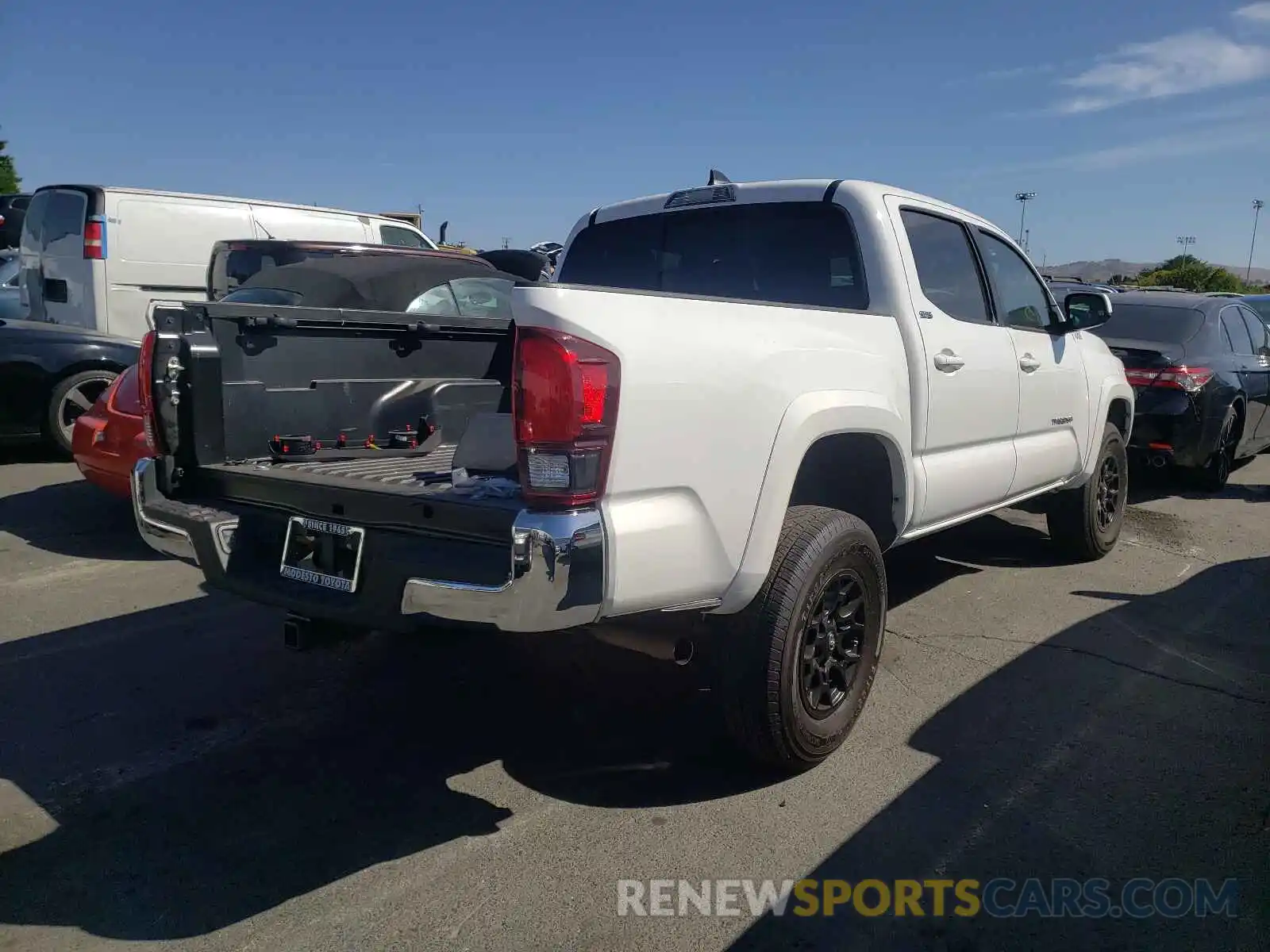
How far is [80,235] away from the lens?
10773 mm

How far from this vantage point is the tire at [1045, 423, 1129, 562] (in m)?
6.04

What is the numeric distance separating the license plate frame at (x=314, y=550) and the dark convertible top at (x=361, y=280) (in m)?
2.88

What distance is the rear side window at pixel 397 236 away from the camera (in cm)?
1306

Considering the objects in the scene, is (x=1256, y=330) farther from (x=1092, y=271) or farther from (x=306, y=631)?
(x=1092, y=271)

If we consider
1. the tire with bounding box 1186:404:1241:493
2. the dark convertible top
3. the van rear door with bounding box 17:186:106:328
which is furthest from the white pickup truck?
the van rear door with bounding box 17:186:106:328

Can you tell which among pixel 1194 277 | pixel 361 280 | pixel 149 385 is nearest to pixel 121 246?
pixel 361 280

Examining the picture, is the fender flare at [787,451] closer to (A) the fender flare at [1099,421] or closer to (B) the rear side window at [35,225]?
(A) the fender flare at [1099,421]

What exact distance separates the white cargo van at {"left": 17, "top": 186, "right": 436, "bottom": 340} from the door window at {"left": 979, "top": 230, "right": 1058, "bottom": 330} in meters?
8.15

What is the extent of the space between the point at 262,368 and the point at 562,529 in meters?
1.83

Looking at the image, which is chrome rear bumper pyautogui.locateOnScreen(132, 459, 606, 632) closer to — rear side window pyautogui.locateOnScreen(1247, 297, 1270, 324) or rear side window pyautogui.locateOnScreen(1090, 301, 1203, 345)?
rear side window pyautogui.locateOnScreen(1090, 301, 1203, 345)

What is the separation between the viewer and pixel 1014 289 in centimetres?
517

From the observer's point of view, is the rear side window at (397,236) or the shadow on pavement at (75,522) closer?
the shadow on pavement at (75,522)

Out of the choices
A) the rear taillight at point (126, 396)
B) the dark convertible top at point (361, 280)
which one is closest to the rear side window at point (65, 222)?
the dark convertible top at point (361, 280)

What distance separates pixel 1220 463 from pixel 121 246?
1112cm
